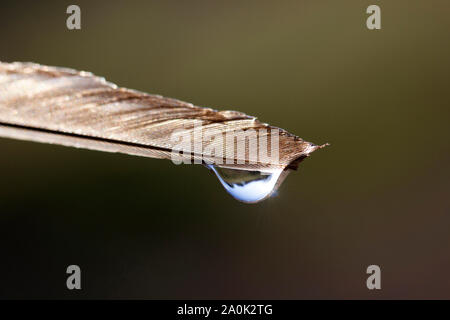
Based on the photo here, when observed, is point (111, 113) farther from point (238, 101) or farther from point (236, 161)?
point (238, 101)

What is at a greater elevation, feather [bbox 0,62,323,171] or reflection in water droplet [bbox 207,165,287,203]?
feather [bbox 0,62,323,171]

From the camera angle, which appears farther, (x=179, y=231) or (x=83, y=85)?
(x=179, y=231)

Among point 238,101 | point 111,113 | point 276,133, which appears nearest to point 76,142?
point 111,113

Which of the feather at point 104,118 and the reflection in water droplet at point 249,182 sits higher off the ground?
the feather at point 104,118

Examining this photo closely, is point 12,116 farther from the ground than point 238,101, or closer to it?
closer to it
